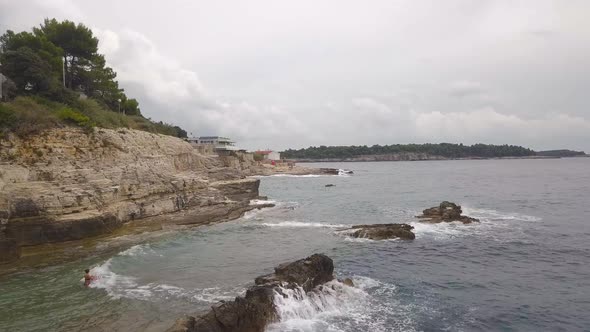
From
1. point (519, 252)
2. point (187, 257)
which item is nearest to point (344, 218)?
point (519, 252)

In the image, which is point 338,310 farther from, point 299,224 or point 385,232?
point 299,224

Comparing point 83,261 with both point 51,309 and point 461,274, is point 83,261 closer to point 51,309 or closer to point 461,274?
point 51,309

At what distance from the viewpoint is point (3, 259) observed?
1928cm

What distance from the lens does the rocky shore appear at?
21.2 m

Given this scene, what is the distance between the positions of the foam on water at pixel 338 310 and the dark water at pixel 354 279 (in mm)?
42

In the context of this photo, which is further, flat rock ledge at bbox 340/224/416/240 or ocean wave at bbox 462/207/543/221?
ocean wave at bbox 462/207/543/221

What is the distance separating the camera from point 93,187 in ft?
80.7

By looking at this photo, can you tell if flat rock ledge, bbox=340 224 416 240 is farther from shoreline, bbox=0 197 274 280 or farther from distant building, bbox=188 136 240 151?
distant building, bbox=188 136 240 151

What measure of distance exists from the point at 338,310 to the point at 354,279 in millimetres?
3480

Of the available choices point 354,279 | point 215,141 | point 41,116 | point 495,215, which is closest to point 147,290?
point 354,279

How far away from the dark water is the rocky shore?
140 inches

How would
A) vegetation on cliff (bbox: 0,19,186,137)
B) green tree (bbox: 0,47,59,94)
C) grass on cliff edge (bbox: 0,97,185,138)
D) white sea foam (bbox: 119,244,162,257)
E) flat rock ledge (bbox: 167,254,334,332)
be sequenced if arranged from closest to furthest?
flat rock ledge (bbox: 167,254,334,332) < white sea foam (bbox: 119,244,162,257) < grass on cliff edge (bbox: 0,97,185,138) < vegetation on cliff (bbox: 0,19,186,137) < green tree (bbox: 0,47,59,94)

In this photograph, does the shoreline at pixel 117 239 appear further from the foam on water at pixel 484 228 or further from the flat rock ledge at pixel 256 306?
the foam on water at pixel 484 228

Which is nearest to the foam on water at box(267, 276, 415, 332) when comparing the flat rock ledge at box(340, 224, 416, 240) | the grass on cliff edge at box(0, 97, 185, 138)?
the flat rock ledge at box(340, 224, 416, 240)
